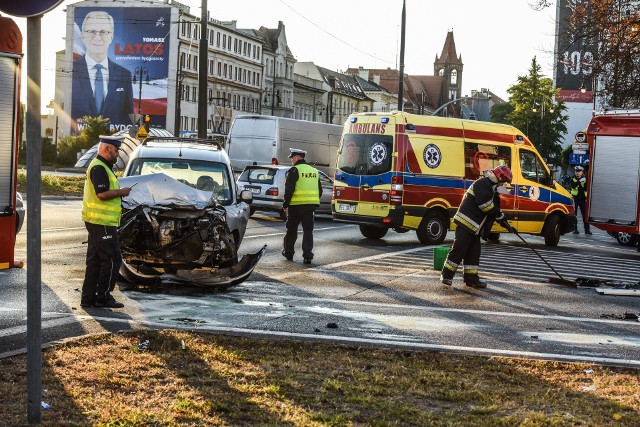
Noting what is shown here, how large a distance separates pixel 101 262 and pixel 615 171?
1691 centimetres

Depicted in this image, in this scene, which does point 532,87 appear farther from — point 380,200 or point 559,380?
point 559,380

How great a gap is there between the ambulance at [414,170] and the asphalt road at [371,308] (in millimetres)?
3252

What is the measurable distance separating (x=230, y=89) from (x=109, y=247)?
327 feet

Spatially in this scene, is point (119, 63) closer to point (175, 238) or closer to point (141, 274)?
point (175, 238)

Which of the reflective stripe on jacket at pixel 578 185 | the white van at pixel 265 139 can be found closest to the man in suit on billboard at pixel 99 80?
the white van at pixel 265 139

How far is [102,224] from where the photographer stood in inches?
428

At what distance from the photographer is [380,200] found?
73.1ft

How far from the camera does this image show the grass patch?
6148mm

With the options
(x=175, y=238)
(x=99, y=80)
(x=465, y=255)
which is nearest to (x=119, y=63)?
(x=99, y=80)

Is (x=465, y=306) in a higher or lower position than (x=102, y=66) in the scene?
lower

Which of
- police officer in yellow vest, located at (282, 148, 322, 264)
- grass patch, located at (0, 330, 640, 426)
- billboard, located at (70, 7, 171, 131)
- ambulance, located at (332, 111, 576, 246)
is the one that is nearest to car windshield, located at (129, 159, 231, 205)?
police officer in yellow vest, located at (282, 148, 322, 264)

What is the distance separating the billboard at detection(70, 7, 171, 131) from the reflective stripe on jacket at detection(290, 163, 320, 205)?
84.0 m

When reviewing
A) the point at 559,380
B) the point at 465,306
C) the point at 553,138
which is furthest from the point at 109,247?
the point at 553,138

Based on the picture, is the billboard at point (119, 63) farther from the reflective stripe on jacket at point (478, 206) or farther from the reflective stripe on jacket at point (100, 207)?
the reflective stripe on jacket at point (100, 207)
